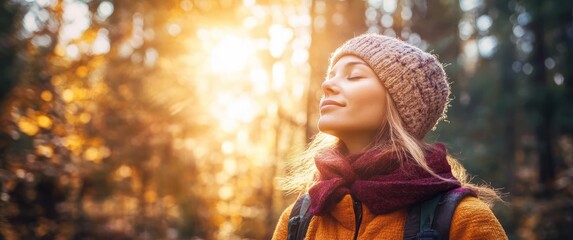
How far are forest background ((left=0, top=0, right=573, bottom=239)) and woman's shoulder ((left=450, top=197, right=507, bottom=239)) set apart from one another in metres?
4.13

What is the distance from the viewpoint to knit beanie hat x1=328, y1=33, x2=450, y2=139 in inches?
87.1

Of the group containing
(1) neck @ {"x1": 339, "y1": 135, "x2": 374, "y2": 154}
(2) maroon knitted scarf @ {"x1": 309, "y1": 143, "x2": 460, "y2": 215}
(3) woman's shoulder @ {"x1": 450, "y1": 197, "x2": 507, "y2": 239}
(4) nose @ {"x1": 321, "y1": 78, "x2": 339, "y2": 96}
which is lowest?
(3) woman's shoulder @ {"x1": 450, "y1": 197, "x2": 507, "y2": 239}

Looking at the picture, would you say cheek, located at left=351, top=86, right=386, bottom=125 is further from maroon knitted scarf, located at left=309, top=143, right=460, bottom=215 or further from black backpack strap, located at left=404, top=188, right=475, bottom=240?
black backpack strap, located at left=404, top=188, right=475, bottom=240

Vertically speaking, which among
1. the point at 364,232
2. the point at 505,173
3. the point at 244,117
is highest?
the point at 244,117

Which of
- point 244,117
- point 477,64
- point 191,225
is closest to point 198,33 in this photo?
point 244,117

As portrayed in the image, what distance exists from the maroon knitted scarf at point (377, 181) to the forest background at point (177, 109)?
142 inches

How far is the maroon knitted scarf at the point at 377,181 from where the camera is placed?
1918mm

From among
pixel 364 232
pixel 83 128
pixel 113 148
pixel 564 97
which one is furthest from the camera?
pixel 564 97

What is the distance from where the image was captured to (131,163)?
10633 mm

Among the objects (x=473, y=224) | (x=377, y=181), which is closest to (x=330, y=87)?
(x=377, y=181)

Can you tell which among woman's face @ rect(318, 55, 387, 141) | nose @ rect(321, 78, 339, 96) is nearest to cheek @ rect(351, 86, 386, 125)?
woman's face @ rect(318, 55, 387, 141)

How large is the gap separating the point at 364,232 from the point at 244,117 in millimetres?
6756

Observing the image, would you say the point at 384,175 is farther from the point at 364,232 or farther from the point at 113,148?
the point at 113,148

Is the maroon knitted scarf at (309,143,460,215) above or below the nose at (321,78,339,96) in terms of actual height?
below
